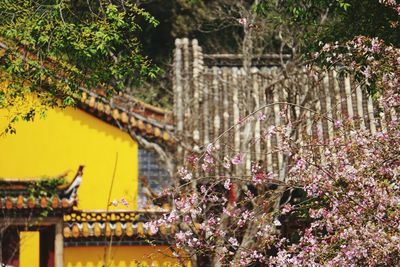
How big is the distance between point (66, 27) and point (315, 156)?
11.3 feet

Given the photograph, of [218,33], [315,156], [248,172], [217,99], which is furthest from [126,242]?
[218,33]

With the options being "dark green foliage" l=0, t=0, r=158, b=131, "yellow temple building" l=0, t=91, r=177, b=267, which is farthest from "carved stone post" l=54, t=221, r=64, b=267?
"dark green foliage" l=0, t=0, r=158, b=131

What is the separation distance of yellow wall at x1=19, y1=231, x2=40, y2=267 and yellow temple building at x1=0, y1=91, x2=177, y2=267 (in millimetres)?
20

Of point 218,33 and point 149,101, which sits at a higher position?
point 218,33

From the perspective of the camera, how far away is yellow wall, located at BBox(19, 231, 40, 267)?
1609cm

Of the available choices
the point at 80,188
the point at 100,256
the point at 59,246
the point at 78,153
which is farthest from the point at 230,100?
the point at 59,246

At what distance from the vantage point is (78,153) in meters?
17.7

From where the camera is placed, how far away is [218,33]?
27.4m

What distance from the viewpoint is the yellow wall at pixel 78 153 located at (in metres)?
17.2

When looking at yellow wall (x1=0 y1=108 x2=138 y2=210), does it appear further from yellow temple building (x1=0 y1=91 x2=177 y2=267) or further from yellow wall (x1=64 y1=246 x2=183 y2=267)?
yellow wall (x1=64 y1=246 x2=183 y2=267)

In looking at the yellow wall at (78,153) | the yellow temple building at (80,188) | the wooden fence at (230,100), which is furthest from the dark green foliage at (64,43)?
the yellow wall at (78,153)

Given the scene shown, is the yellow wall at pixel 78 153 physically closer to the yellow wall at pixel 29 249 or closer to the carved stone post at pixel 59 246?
the yellow wall at pixel 29 249

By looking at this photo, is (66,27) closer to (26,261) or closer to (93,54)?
(93,54)

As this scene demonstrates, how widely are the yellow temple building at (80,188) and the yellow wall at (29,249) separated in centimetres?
2
